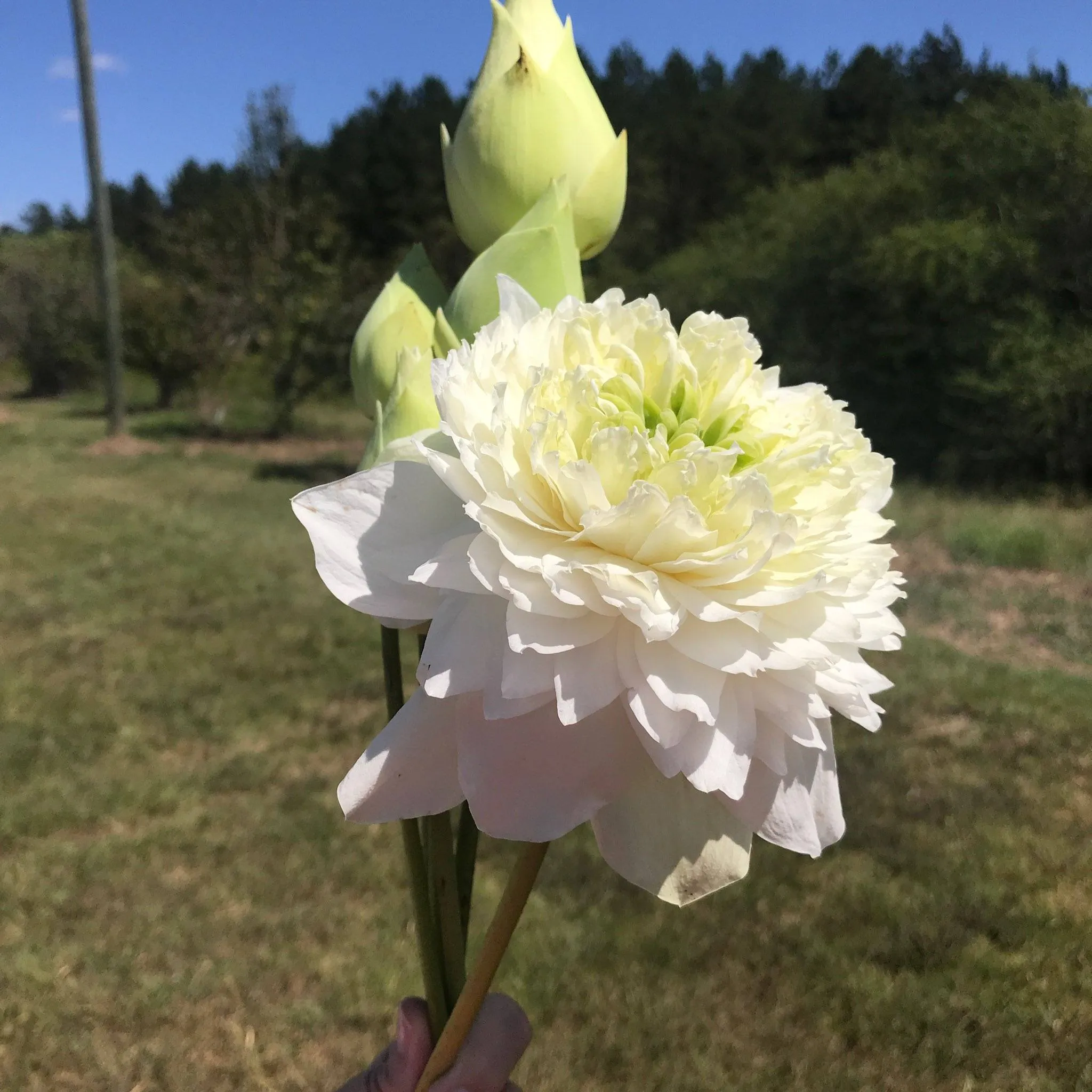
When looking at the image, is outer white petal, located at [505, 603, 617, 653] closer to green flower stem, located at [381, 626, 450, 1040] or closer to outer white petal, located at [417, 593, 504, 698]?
outer white petal, located at [417, 593, 504, 698]

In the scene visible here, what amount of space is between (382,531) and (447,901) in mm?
228

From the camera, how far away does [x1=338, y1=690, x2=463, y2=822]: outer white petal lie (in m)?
0.37

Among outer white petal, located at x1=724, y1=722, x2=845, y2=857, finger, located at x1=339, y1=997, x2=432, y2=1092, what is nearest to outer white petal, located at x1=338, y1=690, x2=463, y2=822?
outer white petal, located at x1=724, y1=722, x2=845, y2=857

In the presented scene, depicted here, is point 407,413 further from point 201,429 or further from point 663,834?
point 201,429

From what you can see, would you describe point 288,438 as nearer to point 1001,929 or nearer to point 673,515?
point 1001,929

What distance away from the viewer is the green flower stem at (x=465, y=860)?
536 mm

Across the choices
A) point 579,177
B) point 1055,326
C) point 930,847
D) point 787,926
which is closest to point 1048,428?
point 1055,326

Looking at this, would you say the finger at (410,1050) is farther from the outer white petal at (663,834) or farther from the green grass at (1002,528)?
the green grass at (1002,528)

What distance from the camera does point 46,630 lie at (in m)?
3.36

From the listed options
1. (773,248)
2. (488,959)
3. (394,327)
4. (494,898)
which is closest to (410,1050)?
(488,959)

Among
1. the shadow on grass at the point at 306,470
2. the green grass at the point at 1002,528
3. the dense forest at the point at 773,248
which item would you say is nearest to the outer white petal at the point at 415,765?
the dense forest at the point at 773,248

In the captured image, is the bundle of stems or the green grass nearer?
the bundle of stems

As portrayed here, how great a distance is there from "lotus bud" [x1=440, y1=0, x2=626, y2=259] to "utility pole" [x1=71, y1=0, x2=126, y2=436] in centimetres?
790

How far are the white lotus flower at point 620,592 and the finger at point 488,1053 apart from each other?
173mm
